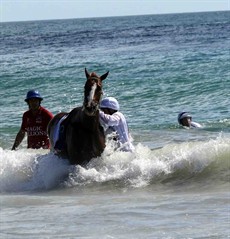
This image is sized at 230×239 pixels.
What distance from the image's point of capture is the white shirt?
32.0 ft

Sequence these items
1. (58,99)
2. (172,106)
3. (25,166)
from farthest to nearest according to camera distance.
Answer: (58,99)
(172,106)
(25,166)

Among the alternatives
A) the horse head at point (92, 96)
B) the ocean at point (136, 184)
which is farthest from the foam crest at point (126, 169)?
the horse head at point (92, 96)

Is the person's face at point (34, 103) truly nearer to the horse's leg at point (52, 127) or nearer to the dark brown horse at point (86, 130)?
the horse's leg at point (52, 127)

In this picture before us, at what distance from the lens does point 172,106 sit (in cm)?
2025

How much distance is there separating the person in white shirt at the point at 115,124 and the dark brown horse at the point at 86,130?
0.19 m

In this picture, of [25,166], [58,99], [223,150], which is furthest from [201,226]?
[58,99]

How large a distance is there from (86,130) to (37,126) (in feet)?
6.86

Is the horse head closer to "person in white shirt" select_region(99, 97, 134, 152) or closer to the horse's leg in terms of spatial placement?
"person in white shirt" select_region(99, 97, 134, 152)

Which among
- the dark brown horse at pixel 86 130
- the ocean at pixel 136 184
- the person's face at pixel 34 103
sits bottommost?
the ocean at pixel 136 184

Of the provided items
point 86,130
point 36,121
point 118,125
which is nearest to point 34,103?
point 36,121

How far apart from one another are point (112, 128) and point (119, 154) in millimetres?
375

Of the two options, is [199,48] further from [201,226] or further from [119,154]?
[201,226]

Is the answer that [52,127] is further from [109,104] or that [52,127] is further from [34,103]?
[34,103]

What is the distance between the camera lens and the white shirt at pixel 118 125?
975cm
